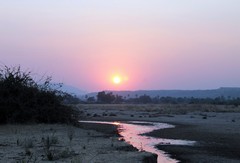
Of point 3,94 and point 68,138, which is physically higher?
point 3,94

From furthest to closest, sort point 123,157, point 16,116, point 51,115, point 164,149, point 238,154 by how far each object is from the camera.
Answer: point 51,115, point 16,116, point 164,149, point 238,154, point 123,157

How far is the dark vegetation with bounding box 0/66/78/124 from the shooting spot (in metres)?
31.9

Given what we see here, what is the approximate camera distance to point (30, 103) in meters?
33.2

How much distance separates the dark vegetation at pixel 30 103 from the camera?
3194 cm

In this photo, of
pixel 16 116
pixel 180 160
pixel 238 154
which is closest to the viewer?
pixel 180 160

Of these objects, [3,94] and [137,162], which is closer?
[137,162]

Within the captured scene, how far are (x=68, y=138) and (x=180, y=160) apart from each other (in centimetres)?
662

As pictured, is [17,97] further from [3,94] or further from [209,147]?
[209,147]

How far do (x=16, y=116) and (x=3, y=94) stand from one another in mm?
1885

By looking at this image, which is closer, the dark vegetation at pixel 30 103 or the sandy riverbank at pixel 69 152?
the sandy riverbank at pixel 69 152

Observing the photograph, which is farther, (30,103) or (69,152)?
(30,103)

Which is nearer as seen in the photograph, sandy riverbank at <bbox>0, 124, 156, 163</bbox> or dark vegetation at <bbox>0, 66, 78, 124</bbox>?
sandy riverbank at <bbox>0, 124, 156, 163</bbox>

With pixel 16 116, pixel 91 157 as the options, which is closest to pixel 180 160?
pixel 91 157

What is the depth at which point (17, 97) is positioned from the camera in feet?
107
